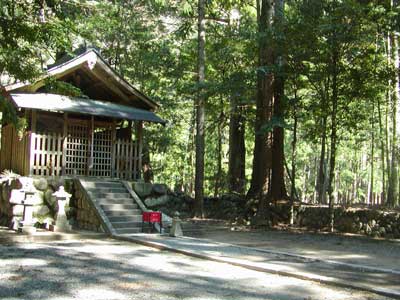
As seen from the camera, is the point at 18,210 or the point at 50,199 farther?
the point at 50,199

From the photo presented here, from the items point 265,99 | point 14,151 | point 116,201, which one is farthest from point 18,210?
point 265,99

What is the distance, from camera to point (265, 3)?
55.0 feet

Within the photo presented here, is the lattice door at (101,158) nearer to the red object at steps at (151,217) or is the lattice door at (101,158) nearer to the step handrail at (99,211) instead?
the step handrail at (99,211)

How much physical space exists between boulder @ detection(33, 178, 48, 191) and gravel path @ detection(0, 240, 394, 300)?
15.5 ft

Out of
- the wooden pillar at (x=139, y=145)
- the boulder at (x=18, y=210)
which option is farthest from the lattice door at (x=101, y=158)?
the boulder at (x=18, y=210)

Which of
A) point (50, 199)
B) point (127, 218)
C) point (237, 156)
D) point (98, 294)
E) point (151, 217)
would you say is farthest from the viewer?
point (237, 156)

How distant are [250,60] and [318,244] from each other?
9817 mm

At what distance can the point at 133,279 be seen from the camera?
6922 millimetres

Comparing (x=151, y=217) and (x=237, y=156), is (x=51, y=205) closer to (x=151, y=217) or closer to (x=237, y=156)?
(x=151, y=217)

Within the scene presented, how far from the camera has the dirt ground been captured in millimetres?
9625

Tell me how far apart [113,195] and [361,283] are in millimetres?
9147

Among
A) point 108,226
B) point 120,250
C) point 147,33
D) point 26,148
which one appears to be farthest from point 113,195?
point 147,33

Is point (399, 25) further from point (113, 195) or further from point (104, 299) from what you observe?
point (104, 299)

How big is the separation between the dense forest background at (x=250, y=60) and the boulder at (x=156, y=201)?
1633 millimetres
